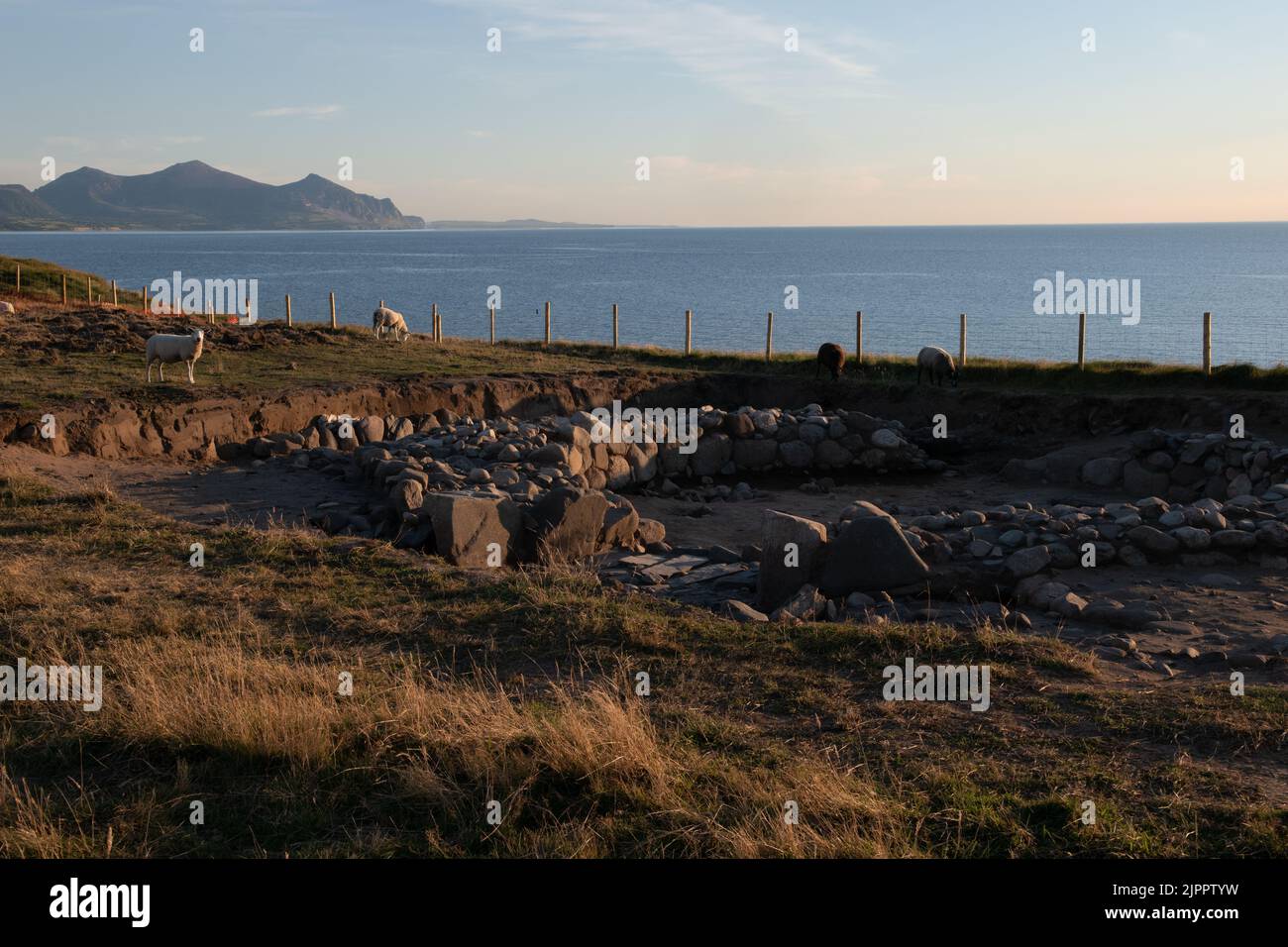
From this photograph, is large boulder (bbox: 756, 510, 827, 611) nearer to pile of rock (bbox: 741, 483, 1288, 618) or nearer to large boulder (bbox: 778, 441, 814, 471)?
pile of rock (bbox: 741, 483, 1288, 618)

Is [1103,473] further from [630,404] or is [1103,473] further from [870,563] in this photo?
[630,404]

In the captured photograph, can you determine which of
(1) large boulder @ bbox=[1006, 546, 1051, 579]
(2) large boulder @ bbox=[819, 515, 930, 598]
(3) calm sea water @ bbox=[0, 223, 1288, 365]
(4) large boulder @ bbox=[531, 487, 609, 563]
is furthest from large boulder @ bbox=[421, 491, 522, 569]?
(3) calm sea water @ bbox=[0, 223, 1288, 365]

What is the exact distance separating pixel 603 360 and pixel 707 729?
2607 centimetres

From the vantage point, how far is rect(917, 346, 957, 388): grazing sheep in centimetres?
2920

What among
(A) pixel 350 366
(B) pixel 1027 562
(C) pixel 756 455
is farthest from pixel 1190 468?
(A) pixel 350 366

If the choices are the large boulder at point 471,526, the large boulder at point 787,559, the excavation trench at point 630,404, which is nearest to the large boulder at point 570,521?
the large boulder at point 471,526

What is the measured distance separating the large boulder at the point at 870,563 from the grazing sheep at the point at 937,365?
15864 mm

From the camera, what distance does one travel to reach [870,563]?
46.2ft

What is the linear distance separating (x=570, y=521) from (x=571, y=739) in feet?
30.9

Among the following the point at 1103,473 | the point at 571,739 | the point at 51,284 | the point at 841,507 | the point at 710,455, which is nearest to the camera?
the point at 571,739

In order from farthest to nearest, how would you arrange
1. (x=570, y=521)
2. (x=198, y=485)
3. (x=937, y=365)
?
(x=937, y=365) → (x=198, y=485) → (x=570, y=521)

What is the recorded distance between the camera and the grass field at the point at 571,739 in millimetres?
6059

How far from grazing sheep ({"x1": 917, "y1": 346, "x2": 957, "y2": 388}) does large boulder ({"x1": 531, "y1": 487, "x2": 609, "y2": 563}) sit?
15383mm

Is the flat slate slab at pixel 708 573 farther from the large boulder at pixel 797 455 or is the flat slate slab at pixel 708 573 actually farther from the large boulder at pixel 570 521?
the large boulder at pixel 797 455
